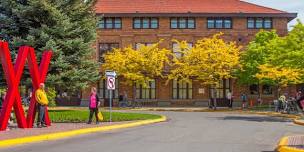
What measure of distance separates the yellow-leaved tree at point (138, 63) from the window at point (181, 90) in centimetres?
620

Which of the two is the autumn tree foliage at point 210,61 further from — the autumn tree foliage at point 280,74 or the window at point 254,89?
the window at point 254,89

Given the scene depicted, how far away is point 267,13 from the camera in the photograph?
59.4m

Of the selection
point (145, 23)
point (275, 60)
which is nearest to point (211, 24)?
point (145, 23)

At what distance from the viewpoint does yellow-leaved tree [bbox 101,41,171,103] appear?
53.4 meters

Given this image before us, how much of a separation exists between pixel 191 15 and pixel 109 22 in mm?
8952

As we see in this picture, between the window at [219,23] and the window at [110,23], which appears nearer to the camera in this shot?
the window at [219,23]

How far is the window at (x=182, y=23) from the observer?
2362 inches

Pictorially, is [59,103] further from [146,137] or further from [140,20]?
[146,137]

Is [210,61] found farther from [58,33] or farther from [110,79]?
[110,79]

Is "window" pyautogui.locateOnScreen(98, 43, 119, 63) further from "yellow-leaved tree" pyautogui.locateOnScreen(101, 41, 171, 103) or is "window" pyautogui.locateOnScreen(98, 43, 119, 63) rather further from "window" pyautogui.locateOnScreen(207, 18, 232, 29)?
"window" pyautogui.locateOnScreen(207, 18, 232, 29)

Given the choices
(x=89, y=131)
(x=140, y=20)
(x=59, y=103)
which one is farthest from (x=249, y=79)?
(x=89, y=131)

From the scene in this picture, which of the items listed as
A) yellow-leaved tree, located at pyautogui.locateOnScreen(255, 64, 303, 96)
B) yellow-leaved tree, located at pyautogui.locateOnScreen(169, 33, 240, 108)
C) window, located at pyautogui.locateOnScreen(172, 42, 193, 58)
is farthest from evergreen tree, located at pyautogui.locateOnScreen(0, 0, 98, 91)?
window, located at pyautogui.locateOnScreen(172, 42, 193, 58)

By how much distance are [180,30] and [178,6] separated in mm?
3565

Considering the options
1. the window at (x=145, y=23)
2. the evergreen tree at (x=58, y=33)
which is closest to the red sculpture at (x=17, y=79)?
the evergreen tree at (x=58, y=33)
